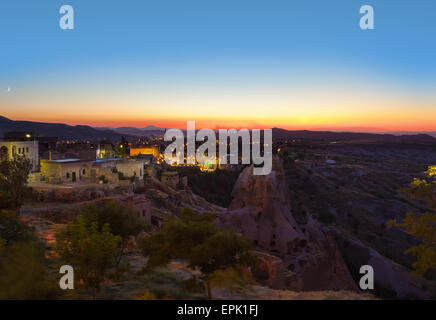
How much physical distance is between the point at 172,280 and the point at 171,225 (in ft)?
15.6

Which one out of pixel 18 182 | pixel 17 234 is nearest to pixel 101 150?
pixel 18 182

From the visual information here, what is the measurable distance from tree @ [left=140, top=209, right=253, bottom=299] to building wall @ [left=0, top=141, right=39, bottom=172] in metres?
30.8

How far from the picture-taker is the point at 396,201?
172 ft

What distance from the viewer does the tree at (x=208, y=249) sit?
9.51 meters

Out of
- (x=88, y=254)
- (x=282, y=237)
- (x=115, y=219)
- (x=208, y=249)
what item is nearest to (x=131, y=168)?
(x=282, y=237)

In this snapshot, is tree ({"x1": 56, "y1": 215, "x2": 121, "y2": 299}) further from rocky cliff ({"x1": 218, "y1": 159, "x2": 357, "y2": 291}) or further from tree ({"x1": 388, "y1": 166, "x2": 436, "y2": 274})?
rocky cliff ({"x1": 218, "y1": 159, "x2": 357, "y2": 291})

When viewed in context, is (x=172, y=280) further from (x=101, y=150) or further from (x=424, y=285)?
(x=101, y=150)

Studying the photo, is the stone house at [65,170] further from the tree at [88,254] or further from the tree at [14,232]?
the tree at [88,254]

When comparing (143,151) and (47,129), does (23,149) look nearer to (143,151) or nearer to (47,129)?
(143,151)

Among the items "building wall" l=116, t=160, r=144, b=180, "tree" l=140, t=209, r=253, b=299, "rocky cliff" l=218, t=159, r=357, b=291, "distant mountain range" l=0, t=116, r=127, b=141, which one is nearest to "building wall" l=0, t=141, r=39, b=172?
"building wall" l=116, t=160, r=144, b=180

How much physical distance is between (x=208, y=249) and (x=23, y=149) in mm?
36167

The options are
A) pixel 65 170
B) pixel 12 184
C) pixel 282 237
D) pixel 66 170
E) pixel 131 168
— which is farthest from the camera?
pixel 131 168

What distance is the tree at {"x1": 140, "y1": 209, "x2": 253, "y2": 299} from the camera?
9.51 metres

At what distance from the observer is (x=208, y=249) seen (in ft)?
30.7
